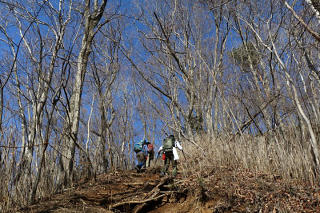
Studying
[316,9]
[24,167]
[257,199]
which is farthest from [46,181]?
[316,9]

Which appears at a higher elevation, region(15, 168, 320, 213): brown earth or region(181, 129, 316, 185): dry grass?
region(181, 129, 316, 185): dry grass

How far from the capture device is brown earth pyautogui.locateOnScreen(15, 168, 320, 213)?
8.48 ft

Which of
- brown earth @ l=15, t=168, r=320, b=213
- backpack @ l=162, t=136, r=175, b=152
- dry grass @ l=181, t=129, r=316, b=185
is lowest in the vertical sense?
brown earth @ l=15, t=168, r=320, b=213

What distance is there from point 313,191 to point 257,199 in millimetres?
780

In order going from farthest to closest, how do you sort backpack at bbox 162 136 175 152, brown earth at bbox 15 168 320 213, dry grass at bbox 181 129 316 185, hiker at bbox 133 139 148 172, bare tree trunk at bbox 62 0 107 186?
hiker at bbox 133 139 148 172
backpack at bbox 162 136 175 152
bare tree trunk at bbox 62 0 107 186
dry grass at bbox 181 129 316 185
brown earth at bbox 15 168 320 213

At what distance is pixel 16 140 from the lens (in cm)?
287

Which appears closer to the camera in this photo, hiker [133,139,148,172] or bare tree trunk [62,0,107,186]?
bare tree trunk [62,0,107,186]

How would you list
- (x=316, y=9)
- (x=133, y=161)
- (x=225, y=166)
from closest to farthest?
(x=316, y=9)
(x=225, y=166)
(x=133, y=161)

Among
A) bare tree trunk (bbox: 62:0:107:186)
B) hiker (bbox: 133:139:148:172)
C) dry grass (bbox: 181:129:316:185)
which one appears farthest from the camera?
hiker (bbox: 133:139:148:172)

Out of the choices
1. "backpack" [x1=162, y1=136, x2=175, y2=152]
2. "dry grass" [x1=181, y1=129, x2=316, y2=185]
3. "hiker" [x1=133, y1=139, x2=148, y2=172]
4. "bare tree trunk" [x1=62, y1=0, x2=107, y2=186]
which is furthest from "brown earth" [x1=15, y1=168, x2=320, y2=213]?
"hiker" [x1=133, y1=139, x2=148, y2=172]

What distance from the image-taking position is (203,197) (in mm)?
3133

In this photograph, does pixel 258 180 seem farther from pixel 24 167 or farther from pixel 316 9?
pixel 24 167

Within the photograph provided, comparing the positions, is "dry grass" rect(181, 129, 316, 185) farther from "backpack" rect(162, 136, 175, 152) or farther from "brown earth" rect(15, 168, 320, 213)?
"backpack" rect(162, 136, 175, 152)

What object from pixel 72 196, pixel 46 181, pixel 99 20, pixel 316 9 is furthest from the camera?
pixel 99 20
